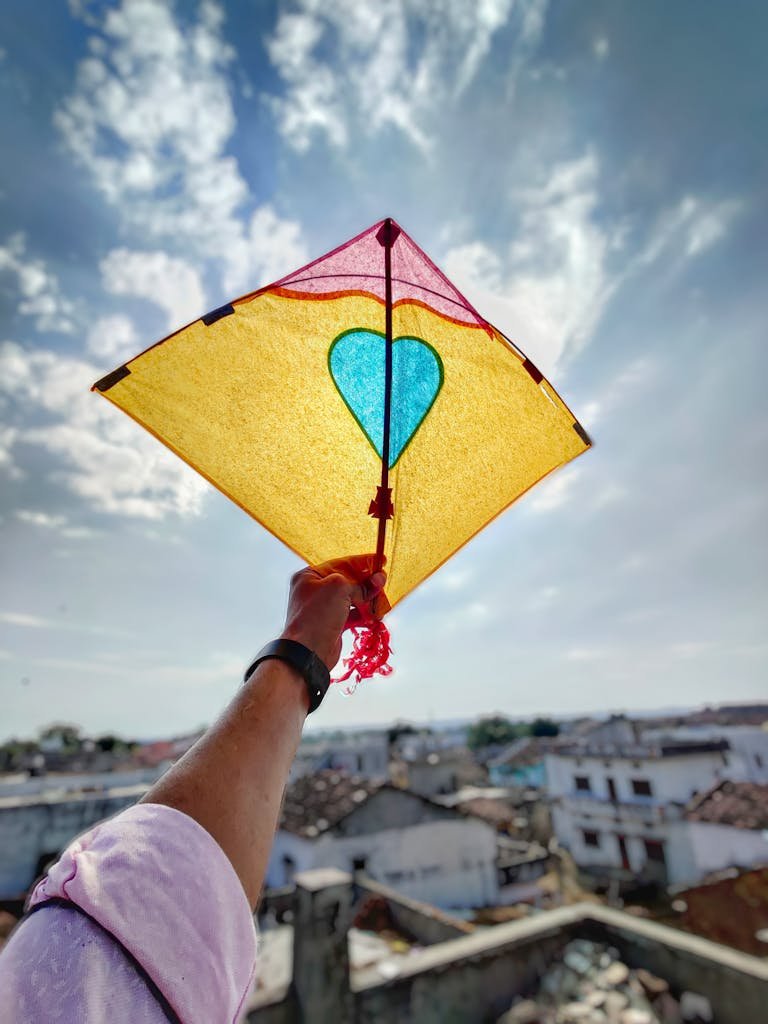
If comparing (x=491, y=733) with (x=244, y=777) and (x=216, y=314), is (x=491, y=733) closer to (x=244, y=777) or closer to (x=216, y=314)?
(x=216, y=314)

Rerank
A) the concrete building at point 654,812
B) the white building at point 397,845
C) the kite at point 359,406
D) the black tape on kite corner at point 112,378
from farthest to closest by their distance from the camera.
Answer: the concrete building at point 654,812 < the white building at point 397,845 < the kite at point 359,406 < the black tape on kite corner at point 112,378

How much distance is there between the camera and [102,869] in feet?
2.52

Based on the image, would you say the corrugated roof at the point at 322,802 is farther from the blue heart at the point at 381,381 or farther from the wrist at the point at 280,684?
the wrist at the point at 280,684

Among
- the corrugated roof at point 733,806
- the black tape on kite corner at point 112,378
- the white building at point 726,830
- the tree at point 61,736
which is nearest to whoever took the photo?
the black tape on kite corner at point 112,378

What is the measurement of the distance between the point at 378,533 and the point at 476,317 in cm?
107

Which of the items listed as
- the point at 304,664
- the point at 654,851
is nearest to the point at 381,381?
the point at 304,664

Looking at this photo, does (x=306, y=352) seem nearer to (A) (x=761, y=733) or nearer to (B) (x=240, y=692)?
(B) (x=240, y=692)

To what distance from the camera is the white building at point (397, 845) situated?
15945mm

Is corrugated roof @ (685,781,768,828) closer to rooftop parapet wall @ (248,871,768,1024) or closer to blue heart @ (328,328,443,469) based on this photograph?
rooftop parapet wall @ (248,871,768,1024)

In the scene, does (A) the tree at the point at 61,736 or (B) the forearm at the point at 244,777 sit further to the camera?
(A) the tree at the point at 61,736

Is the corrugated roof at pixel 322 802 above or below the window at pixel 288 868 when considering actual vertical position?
above

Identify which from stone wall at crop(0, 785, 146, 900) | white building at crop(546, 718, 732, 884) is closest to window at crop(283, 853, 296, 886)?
stone wall at crop(0, 785, 146, 900)

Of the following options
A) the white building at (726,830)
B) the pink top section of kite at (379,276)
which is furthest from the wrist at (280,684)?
the white building at (726,830)

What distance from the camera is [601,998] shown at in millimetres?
5598
